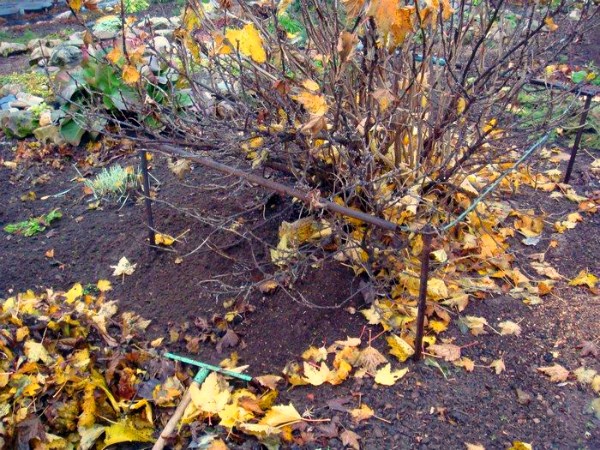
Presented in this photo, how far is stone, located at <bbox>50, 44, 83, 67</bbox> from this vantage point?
6.43 m

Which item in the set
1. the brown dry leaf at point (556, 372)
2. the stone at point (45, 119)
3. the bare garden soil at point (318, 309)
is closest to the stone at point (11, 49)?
the stone at point (45, 119)

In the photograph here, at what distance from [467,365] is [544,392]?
0.32 metres

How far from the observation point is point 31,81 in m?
7.07

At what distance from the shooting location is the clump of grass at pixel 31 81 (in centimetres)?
666

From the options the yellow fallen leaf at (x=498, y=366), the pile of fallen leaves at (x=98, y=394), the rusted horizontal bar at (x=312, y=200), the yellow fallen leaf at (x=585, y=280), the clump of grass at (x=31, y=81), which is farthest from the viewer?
the clump of grass at (x=31, y=81)

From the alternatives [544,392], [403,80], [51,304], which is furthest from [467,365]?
[51,304]

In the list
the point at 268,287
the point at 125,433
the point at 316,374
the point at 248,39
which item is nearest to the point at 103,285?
the point at 268,287

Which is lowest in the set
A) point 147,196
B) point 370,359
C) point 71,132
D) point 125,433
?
point 125,433

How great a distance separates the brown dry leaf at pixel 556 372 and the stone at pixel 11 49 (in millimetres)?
8468

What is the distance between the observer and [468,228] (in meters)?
3.57

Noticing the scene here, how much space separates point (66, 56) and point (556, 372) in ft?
18.8

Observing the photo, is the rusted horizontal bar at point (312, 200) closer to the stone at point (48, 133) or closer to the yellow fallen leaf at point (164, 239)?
the yellow fallen leaf at point (164, 239)

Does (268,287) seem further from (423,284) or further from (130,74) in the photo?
(130,74)

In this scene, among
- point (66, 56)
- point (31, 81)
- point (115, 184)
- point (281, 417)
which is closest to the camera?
point (281, 417)
